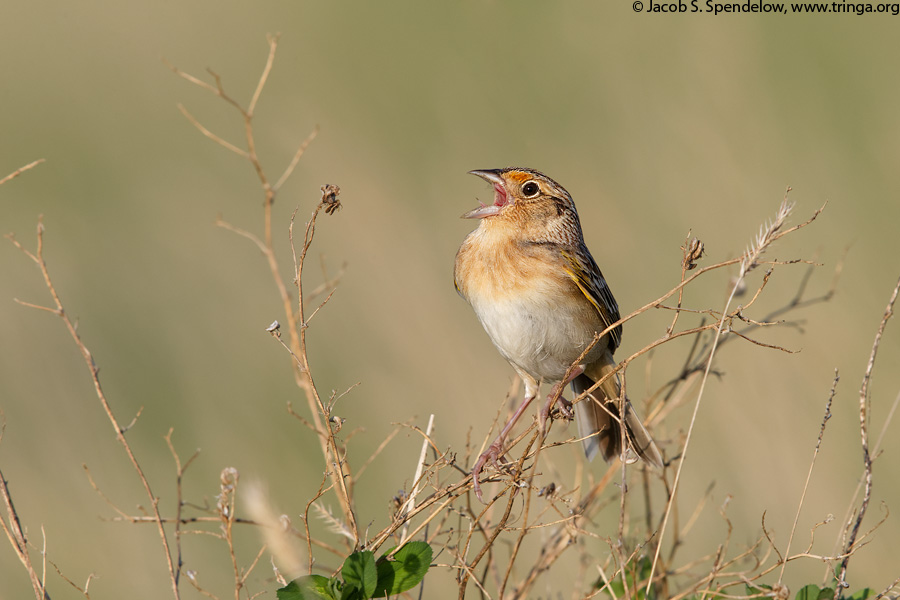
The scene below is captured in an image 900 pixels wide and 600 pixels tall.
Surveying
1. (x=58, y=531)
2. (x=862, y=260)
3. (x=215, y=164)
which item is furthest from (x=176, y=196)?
(x=862, y=260)

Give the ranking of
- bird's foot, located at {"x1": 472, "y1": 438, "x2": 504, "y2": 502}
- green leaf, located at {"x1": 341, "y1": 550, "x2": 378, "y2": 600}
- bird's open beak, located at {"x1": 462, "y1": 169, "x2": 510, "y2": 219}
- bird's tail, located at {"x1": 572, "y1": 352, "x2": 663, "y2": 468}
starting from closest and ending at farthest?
green leaf, located at {"x1": 341, "y1": 550, "x2": 378, "y2": 600}
bird's foot, located at {"x1": 472, "y1": 438, "x2": 504, "y2": 502}
bird's open beak, located at {"x1": 462, "y1": 169, "x2": 510, "y2": 219}
bird's tail, located at {"x1": 572, "y1": 352, "x2": 663, "y2": 468}

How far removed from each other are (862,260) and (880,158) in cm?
106

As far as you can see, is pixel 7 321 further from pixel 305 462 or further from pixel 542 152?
pixel 542 152

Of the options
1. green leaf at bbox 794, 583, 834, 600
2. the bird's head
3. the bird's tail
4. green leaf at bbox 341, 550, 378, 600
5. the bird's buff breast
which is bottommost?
green leaf at bbox 794, 583, 834, 600

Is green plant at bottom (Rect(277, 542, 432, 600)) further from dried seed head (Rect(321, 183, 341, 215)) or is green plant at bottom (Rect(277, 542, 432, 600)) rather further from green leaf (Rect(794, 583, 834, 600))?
green leaf (Rect(794, 583, 834, 600))

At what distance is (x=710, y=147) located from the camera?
7.11 metres

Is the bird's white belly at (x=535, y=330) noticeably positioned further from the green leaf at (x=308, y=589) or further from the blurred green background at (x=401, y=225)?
the green leaf at (x=308, y=589)

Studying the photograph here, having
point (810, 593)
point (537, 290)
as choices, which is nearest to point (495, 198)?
point (537, 290)

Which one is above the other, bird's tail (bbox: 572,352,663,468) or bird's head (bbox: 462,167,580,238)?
bird's head (bbox: 462,167,580,238)

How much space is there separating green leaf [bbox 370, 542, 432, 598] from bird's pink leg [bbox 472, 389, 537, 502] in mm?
371

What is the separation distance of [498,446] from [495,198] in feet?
4.04

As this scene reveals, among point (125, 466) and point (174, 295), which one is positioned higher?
point (174, 295)

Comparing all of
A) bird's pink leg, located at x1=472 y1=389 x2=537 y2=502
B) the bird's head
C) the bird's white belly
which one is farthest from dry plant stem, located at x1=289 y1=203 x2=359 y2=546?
the bird's head

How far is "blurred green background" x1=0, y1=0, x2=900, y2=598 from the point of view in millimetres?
5883
